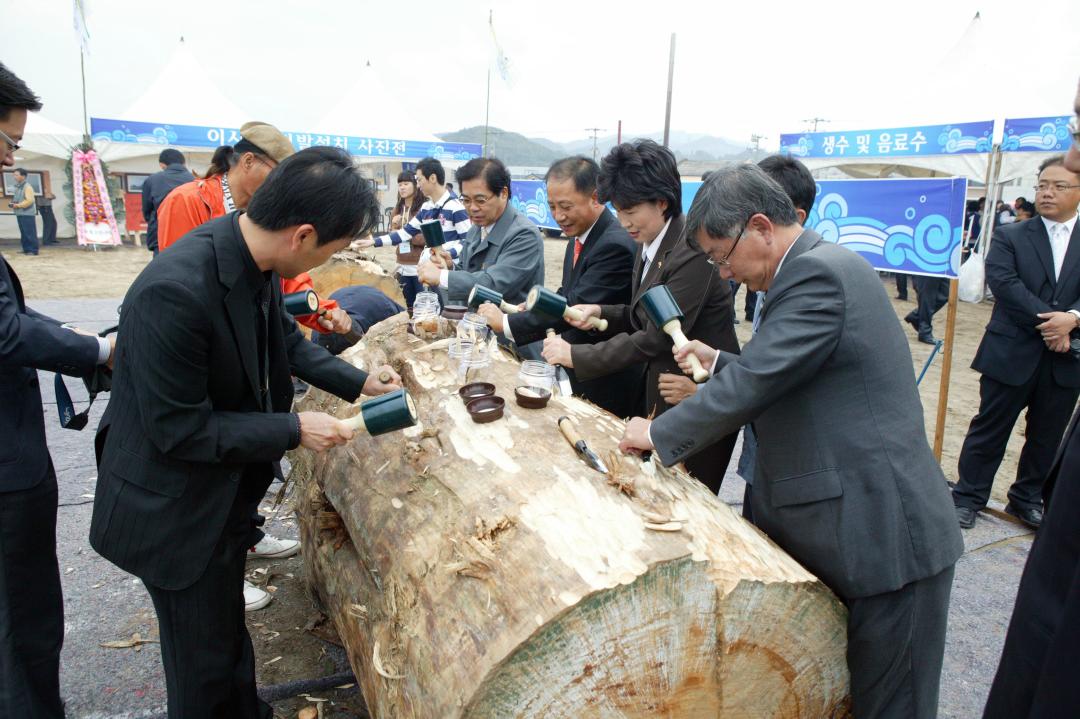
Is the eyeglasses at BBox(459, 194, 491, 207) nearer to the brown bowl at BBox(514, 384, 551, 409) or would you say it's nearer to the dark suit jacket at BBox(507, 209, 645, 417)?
the dark suit jacket at BBox(507, 209, 645, 417)

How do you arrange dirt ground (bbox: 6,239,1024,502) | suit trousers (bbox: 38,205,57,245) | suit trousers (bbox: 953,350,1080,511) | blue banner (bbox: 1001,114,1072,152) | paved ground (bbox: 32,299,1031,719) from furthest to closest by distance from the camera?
suit trousers (bbox: 38,205,57,245) < blue banner (bbox: 1001,114,1072,152) < dirt ground (bbox: 6,239,1024,502) < suit trousers (bbox: 953,350,1080,511) < paved ground (bbox: 32,299,1031,719)

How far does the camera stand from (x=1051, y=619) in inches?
50.3

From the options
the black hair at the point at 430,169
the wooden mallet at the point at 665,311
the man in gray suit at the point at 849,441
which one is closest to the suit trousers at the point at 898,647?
the man in gray suit at the point at 849,441

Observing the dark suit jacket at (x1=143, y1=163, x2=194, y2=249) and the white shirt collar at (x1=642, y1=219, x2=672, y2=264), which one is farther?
the dark suit jacket at (x1=143, y1=163, x2=194, y2=249)

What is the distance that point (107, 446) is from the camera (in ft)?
6.10

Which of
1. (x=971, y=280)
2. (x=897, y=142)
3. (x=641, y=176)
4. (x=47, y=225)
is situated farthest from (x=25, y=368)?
(x=47, y=225)

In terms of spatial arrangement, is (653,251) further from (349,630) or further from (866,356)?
(349,630)

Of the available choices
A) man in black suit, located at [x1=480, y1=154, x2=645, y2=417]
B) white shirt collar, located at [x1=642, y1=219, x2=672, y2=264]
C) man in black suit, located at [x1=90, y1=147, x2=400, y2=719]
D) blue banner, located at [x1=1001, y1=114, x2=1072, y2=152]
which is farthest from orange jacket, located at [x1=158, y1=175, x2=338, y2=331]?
blue banner, located at [x1=1001, y1=114, x2=1072, y2=152]

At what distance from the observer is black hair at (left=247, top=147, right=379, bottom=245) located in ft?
5.84

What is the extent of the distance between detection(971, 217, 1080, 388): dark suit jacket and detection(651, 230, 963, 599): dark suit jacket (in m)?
2.76

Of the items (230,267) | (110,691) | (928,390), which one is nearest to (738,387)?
(230,267)

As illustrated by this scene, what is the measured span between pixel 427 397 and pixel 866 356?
172cm

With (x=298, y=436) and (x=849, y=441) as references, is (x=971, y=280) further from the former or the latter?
(x=298, y=436)

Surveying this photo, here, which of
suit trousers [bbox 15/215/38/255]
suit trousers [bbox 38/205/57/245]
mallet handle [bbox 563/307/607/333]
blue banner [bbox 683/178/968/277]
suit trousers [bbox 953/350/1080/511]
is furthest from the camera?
suit trousers [bbox 38/205/57/245]
